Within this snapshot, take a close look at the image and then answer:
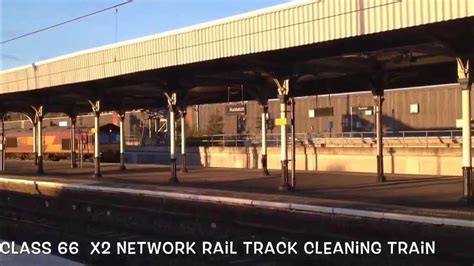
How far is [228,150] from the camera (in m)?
37.4

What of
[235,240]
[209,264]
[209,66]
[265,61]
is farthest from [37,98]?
[209,264]

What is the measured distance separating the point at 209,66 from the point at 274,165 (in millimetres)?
12648

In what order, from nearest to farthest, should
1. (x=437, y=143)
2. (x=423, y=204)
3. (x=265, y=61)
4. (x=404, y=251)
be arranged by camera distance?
(x=404, y=251) < (x=423, y=204) < (x=265, y=61) < (x=437, y=143)

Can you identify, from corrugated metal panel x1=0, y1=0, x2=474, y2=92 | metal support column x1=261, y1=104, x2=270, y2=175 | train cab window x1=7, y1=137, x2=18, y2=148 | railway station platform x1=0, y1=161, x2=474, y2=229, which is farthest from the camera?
train cab window x1=7, y1=137, x2=18, y2=148

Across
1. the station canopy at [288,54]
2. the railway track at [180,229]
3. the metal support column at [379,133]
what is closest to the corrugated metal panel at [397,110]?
the station canopy at [288,54]

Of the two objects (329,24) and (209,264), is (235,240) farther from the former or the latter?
(329,24)

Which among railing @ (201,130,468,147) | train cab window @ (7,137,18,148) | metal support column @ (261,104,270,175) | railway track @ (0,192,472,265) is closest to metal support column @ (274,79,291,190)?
railway track @ (0,192,472,265)

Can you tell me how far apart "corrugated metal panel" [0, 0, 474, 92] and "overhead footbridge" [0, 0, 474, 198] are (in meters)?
0.03

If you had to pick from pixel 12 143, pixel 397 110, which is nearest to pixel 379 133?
pixel 397 110

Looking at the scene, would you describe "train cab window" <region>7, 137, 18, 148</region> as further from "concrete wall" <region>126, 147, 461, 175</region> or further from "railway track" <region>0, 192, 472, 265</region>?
"railway track" <region>0, 192, 472, 265</region>

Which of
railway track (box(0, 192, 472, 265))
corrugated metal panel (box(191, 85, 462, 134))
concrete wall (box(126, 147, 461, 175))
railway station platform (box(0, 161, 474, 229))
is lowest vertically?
railway track (box(0, 192, 472, 265))

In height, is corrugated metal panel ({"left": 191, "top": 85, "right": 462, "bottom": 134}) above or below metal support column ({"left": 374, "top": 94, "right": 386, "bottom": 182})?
above

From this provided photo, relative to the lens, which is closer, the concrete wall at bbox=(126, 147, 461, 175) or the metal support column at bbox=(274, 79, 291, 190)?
the metal support column at bbox=(274, 79, 291, 190)

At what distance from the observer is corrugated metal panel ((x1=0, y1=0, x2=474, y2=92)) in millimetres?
14547
